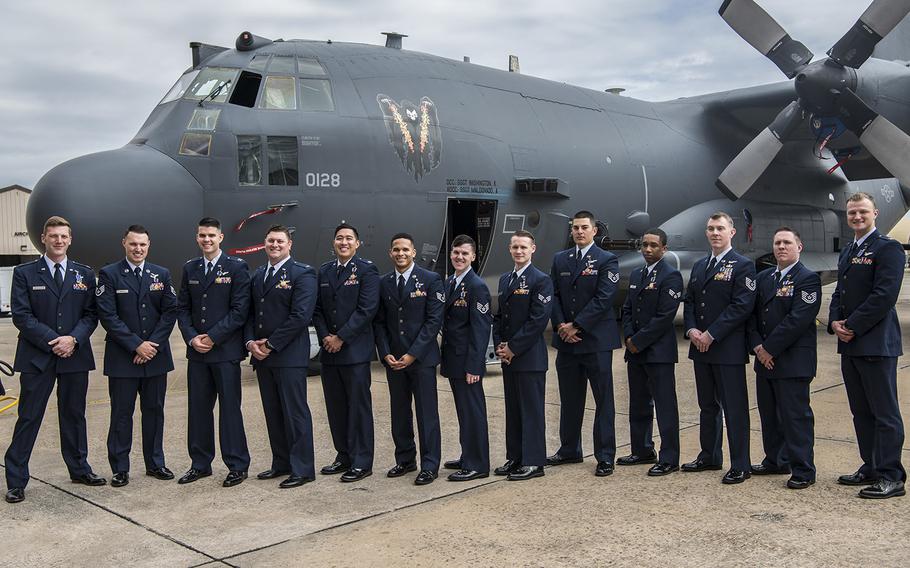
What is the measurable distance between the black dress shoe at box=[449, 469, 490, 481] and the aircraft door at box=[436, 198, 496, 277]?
215 inches

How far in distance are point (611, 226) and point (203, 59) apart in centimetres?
632

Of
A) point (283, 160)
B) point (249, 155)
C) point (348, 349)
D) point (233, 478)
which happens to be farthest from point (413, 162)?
point (233, 478)

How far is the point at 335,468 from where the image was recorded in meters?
5.76

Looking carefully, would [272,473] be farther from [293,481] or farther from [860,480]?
[860,480]

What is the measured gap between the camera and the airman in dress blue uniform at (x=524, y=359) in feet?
18.3

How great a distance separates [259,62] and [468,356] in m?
5.85

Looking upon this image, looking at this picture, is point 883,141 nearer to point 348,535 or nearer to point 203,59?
point 203,59

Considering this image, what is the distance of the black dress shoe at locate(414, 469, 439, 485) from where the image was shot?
17.8 feet

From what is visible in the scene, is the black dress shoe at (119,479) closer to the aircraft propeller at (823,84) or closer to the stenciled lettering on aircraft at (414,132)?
the stenciled lettering on aircraft at (414,132)

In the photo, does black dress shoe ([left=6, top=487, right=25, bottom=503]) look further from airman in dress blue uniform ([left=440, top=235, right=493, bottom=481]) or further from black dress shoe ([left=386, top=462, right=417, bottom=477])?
airman in dress blue uniform ([left=440, top=235, right=493, bottom=481])

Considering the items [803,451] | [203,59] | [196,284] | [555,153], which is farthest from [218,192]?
[803,451]

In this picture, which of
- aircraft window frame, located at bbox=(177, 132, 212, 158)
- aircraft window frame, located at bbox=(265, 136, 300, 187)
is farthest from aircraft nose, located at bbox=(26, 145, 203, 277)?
aircraft window frame, located at bbox=(265, 136, 300, 187)

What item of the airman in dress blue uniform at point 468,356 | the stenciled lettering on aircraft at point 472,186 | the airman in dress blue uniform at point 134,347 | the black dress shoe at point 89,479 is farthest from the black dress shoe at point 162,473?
the stenciled lettering on aircraft at point 472,186

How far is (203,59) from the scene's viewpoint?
10.3 meters
